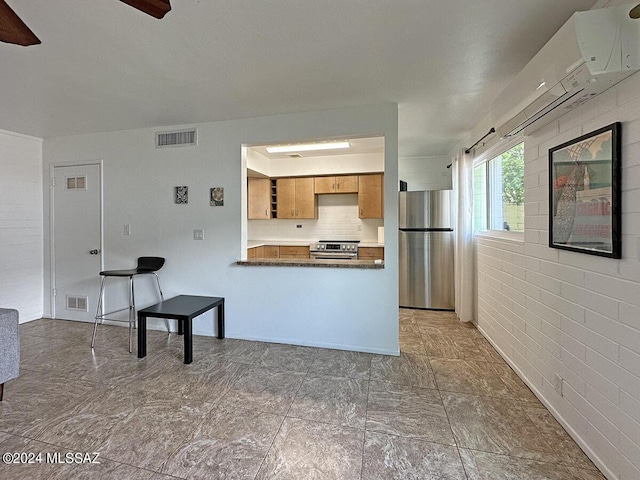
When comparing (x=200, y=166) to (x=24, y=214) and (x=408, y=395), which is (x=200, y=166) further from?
(x=408, y=395)

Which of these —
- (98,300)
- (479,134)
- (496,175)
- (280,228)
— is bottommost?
(98,300)

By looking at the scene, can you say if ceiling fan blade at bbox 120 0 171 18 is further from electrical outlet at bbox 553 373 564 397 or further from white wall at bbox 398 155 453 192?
white wall at bbox 398 155 453 192

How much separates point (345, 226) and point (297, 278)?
2.58m

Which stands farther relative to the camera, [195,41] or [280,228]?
[280,228]

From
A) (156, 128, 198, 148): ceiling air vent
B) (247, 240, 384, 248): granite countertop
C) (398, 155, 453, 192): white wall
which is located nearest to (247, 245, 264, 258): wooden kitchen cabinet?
(247, 240, 384, 248): granite countertop

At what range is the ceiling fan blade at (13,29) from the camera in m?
1.50

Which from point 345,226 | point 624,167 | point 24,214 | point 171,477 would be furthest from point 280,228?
point 624,167

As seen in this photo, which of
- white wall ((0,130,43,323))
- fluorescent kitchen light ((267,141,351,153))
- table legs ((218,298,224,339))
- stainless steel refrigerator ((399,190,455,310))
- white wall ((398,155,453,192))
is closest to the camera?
table legs ((218,298,224,339))

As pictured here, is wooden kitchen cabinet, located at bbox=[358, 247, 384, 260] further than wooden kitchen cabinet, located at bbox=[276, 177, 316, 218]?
No

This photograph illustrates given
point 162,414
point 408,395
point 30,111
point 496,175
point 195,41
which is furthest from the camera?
point 496,175

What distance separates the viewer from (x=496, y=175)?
3.41 m

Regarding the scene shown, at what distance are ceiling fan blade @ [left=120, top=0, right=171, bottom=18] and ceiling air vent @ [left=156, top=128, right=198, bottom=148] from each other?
6.95 ft

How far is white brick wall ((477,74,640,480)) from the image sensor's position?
4.66 feet

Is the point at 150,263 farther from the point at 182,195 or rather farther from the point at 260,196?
the point at 260,196
